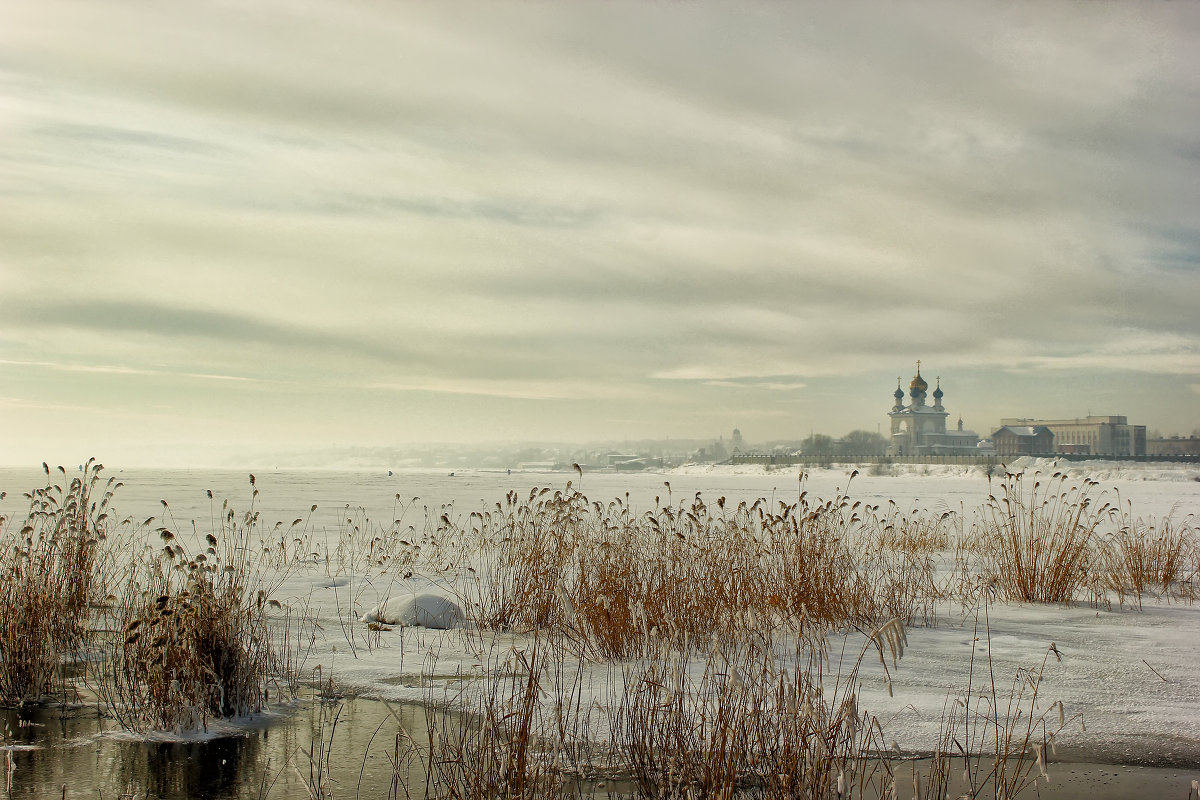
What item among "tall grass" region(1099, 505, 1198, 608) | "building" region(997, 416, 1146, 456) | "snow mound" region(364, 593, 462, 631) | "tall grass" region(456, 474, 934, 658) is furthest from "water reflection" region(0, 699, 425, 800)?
"building" region(997, 416, 1146, 456)

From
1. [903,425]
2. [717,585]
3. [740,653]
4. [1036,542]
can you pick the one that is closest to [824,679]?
[740,653]

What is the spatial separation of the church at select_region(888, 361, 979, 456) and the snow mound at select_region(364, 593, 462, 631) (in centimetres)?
10789

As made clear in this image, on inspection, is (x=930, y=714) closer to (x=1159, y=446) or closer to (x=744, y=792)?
(x=744, y=792)

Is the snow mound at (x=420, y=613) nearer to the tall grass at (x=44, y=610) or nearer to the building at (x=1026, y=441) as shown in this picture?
the tall grass at (x=44, y=610)

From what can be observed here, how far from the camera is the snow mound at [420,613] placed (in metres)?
7.95

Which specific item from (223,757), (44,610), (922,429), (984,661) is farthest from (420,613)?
(922,429)

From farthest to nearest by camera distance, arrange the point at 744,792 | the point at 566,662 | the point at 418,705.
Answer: the point at 566,662 → the point at 418,705 → the point at 744,792

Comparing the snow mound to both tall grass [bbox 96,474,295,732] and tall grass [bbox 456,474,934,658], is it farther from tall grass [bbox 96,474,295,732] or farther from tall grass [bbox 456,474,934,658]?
tall grass [bbox 96,474,295,732]

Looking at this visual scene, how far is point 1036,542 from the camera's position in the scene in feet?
31.8

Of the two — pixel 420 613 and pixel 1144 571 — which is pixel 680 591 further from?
pixel 1144 571

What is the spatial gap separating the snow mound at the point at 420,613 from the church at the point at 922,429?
10789cm

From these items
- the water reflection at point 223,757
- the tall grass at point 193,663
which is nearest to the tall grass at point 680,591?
the water reflection at point 223,757

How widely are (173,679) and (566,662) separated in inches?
103

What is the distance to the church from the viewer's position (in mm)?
112938
